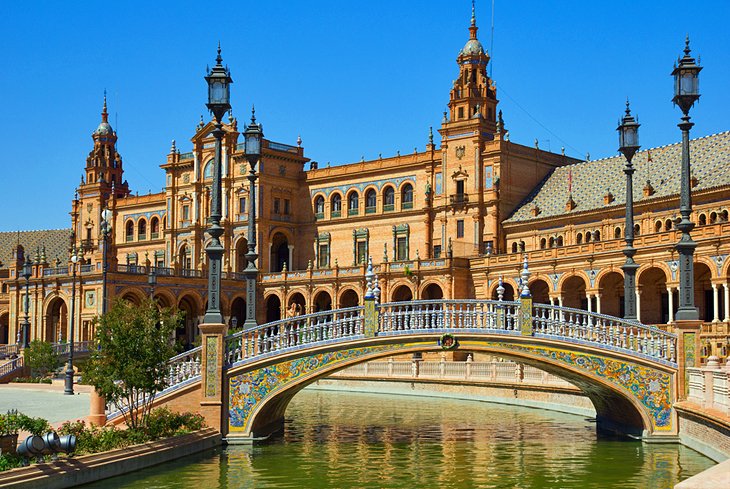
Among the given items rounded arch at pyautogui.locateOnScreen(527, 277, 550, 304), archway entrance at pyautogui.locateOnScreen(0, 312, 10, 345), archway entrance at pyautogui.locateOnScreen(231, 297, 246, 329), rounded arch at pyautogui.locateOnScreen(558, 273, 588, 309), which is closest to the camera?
rounded arch at pyautogui.locateOnScreen(558, 273, 588, 309)

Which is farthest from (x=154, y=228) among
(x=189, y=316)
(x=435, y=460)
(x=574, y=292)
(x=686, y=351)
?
(x=686, y=351)

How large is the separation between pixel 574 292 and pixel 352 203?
78.8 feet

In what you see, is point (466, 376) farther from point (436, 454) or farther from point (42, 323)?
point (42, 323)

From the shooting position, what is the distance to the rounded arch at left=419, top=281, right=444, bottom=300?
66.9 metres

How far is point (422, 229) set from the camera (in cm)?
7275

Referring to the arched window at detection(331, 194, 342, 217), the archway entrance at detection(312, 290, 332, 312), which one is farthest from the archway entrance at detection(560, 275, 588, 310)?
the arched window at detection(331, 194, 342, 217)

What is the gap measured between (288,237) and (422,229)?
13.0 meters

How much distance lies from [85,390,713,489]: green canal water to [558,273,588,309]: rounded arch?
26.3m

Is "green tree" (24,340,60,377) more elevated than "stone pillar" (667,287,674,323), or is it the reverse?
"stone pillar" (667,287,674,323)

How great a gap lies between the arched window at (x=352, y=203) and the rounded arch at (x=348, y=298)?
26.6 feet

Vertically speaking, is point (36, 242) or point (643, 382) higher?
point (36, 242)

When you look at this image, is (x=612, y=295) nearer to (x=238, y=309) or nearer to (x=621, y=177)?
(x=621, y=177)

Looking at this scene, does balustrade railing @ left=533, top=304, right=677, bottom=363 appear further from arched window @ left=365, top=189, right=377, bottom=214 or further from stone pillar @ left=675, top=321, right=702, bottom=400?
arched window @ left=365, top=189, right=377, bottom=214

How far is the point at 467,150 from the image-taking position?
69500 mm
